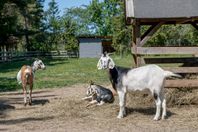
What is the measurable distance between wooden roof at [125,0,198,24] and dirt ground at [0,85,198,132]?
7.92 ft

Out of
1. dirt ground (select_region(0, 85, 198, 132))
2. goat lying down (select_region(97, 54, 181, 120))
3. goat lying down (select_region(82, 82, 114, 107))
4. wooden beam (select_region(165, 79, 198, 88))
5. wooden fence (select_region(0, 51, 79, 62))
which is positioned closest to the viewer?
dirt ground (select_region(0, 85, 198, 132))

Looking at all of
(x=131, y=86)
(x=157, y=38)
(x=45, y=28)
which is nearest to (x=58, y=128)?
(x=131, y=86)

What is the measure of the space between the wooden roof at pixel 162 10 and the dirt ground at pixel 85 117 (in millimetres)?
2413

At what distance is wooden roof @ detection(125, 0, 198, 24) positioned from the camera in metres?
11.6

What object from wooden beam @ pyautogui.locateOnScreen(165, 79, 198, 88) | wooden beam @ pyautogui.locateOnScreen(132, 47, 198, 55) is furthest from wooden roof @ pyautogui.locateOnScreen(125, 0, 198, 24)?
wooden beam @ pyautogui.locateOnScreen(165, 79, 198, 88)

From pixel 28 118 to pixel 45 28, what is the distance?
63.1 meters

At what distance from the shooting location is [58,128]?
931cm

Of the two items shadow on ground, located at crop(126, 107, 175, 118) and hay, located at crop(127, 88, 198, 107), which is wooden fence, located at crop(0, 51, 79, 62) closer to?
hay, located at crop(127, 88, 198, 107)

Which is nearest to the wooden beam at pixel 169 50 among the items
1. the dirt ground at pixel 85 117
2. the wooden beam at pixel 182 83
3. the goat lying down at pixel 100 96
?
the wooden beam at pixel 182 83

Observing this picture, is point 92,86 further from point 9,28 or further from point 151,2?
point 9,28

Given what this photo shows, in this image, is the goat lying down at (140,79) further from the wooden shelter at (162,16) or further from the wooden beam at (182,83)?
the wooden shelter at (162,16)

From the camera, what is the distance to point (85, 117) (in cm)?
1053

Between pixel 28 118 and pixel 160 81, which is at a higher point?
pixel 160 81

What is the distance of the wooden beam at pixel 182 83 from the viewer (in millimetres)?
11557
